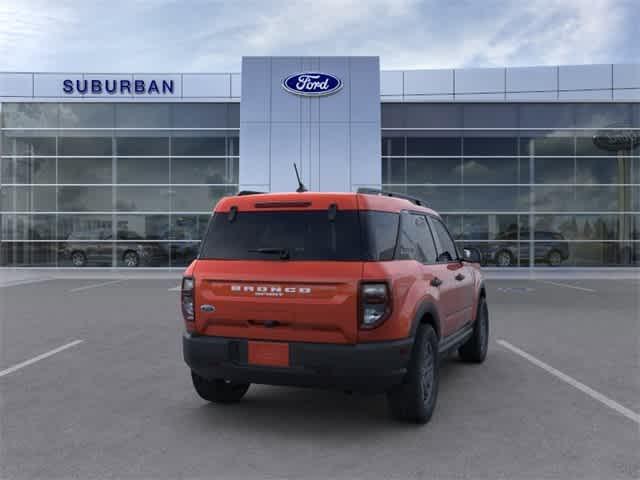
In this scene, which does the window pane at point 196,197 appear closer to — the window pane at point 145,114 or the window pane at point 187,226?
the window pane at point 187,226

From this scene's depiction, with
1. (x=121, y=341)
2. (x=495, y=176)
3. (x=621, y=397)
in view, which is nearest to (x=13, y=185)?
(x=121, y=341)

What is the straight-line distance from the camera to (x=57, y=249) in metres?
22.9

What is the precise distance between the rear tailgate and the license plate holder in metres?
0.06

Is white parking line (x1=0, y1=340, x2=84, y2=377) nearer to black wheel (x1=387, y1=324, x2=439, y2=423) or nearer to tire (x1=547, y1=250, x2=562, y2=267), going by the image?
black wheel (x1=387, y1=324, x2=439, y2=423)

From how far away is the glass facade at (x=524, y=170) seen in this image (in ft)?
75.3

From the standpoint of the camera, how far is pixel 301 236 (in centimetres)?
420

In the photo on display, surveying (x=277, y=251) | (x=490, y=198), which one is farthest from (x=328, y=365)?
(x=490, y=198)

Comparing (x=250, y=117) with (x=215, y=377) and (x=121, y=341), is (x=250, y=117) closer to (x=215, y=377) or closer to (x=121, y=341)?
(x=121, y=341)

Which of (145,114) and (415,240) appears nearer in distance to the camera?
(415,240)

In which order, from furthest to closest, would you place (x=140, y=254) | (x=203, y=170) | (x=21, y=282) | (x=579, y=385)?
(x=203, y=170), (x=140, y=254), (x=21, y=282), (x=579, y=385)

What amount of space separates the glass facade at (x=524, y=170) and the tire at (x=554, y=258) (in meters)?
0.20

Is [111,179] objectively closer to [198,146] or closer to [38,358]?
[198,146]

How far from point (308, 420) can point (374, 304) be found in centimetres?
125

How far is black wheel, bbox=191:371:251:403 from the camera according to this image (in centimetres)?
475
